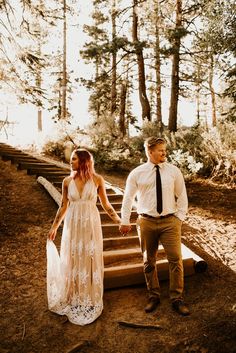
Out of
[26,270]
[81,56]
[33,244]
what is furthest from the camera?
[81,56]

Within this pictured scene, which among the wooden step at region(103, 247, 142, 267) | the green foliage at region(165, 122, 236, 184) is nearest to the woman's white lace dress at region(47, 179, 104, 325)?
the wooden step at region(103, 247, 142, 267)

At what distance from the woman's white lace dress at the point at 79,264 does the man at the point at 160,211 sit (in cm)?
50

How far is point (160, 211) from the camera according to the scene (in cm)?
439

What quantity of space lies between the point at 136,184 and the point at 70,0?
9.04 meters

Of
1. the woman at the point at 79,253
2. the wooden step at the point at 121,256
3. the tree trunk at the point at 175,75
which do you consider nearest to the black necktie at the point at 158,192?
the woman at the point at 79,253

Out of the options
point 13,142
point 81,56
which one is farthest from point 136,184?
point 13,142

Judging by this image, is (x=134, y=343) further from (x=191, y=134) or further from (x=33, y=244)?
(x=191, y=134)

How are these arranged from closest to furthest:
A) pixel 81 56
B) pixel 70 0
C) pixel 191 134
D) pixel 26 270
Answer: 1. pixel 26 270
2. pixel 70 0
3. pixel 191 134
4. pixel 81 56

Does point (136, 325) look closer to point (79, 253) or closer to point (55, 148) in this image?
point (79, 253)

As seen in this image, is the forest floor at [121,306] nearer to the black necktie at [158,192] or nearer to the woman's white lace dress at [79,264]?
the woman's white lace dress at [79,264]

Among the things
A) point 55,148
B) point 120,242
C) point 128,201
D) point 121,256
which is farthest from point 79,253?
point 55,148

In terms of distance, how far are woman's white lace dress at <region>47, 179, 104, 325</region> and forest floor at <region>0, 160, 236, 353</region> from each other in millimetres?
234

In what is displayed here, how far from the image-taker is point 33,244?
6.35 m

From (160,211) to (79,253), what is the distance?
4.06ft
